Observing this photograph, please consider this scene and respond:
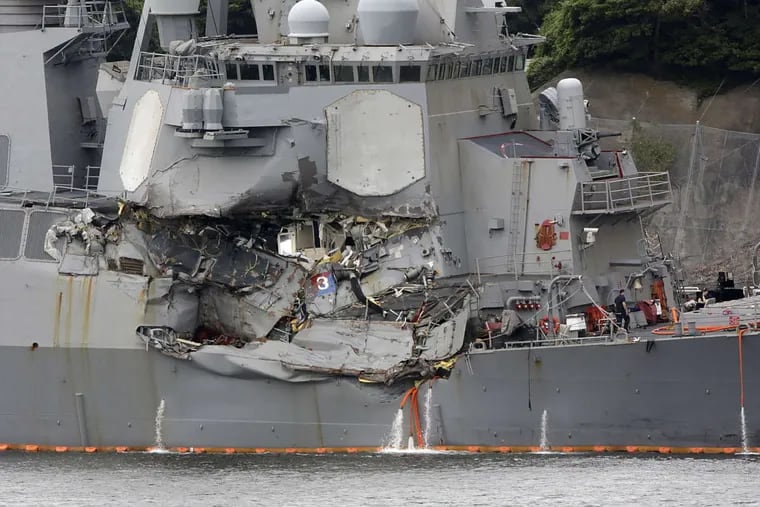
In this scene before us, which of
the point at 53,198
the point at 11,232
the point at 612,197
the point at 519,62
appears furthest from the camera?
the point at 519,62

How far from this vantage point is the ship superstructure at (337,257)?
31516 mm

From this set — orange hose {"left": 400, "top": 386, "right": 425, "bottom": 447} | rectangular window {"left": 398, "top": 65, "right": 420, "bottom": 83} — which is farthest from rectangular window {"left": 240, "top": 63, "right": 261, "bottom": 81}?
orange hose {"left": 400, "top": 386, "right": 425, "bottom": 447}

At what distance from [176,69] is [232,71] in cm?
91

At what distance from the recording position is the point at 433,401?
31.6m

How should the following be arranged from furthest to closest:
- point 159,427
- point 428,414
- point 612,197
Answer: point 159,427, point 612,197, point 428,414

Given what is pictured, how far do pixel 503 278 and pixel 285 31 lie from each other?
5.05m

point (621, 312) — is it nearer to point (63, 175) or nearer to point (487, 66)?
point (487, 66)

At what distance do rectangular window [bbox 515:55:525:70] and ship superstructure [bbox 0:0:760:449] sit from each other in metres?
0.37

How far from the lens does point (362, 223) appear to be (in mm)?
32500

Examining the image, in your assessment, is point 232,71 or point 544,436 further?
point 232,71

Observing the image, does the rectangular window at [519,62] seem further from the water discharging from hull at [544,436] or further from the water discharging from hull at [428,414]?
the water discharging from hull at [544,436]

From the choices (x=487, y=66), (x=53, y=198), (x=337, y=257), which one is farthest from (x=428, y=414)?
(x=53, y=198)

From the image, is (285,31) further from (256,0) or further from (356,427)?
(356,427)

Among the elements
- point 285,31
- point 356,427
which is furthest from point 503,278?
point 285,31
